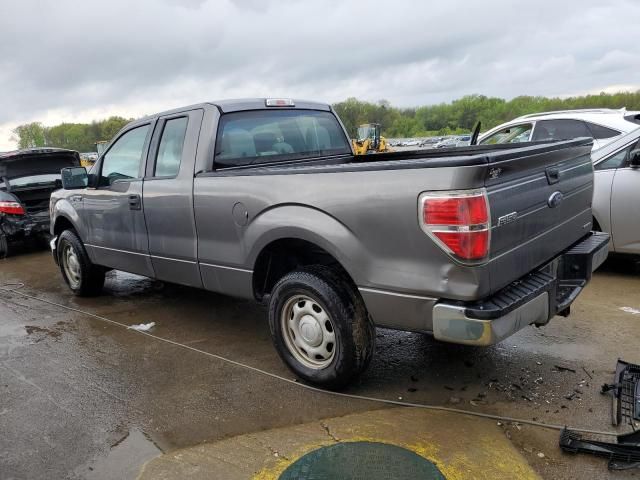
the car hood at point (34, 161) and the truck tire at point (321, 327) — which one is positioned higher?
the car hood at point (34, 161)

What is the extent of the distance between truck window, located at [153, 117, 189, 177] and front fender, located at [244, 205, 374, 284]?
1130mm

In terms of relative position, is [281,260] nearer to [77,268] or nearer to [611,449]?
[611,449]

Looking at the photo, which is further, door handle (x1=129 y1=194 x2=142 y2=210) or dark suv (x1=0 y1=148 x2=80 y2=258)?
dark suv (x1=0 y1=148 x2=80 y2=258)

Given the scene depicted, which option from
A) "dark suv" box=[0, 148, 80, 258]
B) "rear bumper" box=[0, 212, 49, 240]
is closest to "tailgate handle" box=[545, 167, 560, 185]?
"dark suv" box=[0, 148, 80, 258]

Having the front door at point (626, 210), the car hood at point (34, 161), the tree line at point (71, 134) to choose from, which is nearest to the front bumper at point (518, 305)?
the front door at point (626, 210)

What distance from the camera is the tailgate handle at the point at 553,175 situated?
323 cm

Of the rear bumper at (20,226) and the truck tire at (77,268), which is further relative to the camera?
the rear bumper at (20,226)

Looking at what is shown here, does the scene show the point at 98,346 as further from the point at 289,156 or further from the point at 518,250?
the point at 518,250

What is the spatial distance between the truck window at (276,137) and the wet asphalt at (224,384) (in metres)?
1.58

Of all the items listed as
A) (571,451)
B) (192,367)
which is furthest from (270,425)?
(571,451)

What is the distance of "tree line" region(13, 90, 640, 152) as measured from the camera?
9062 centimetres

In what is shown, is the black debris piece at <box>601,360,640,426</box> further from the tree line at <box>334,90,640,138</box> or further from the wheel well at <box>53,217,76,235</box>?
the tree line at <box>334,90,640,138</box>

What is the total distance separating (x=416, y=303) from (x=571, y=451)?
3.57 feet

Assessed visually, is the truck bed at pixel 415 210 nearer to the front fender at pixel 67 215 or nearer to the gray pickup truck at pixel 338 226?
the gray pickup truck at pixel 338 226
